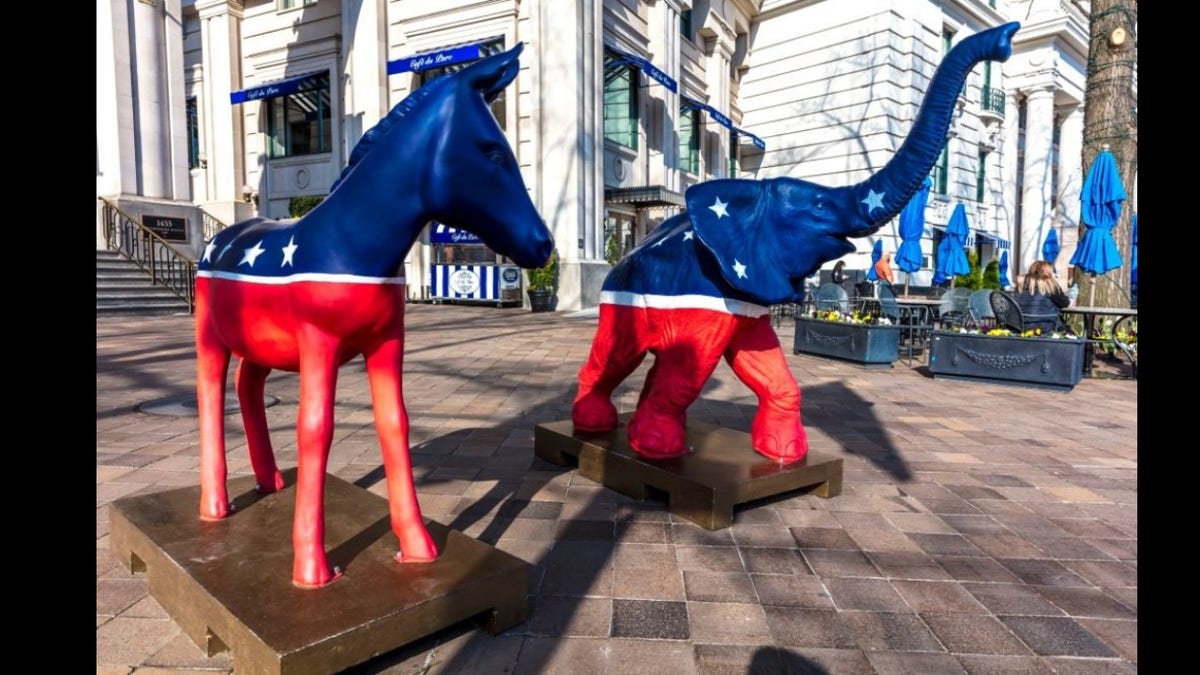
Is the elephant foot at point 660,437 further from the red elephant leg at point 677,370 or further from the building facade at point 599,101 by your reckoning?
the building facade at point 599,101

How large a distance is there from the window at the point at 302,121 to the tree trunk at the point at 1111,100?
674 inches

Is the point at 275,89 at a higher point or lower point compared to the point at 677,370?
higher

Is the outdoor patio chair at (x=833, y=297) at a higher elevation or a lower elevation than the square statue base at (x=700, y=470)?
higher

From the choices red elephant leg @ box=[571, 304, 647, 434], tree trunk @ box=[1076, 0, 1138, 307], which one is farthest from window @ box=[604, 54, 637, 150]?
red elephant leg @ box=[571, 304, 647, 434]

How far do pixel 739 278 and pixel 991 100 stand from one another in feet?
83.0

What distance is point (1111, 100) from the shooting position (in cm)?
905

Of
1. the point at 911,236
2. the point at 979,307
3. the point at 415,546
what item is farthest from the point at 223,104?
the point at 415,546

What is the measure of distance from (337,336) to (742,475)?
1.87 metres

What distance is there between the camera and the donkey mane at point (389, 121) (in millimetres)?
1984

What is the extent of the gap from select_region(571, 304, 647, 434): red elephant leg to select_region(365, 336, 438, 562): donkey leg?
4.92ft

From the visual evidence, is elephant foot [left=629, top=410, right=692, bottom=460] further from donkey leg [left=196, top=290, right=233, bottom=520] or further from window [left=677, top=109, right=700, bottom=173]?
window [left=677, top=109, right=700, bottom=173]

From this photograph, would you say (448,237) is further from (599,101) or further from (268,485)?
(268,485)

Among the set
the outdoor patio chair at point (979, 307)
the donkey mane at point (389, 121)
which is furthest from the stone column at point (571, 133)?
the donkey mane at point (389, 121)

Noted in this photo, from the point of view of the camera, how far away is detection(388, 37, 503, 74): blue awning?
49.0 feet
